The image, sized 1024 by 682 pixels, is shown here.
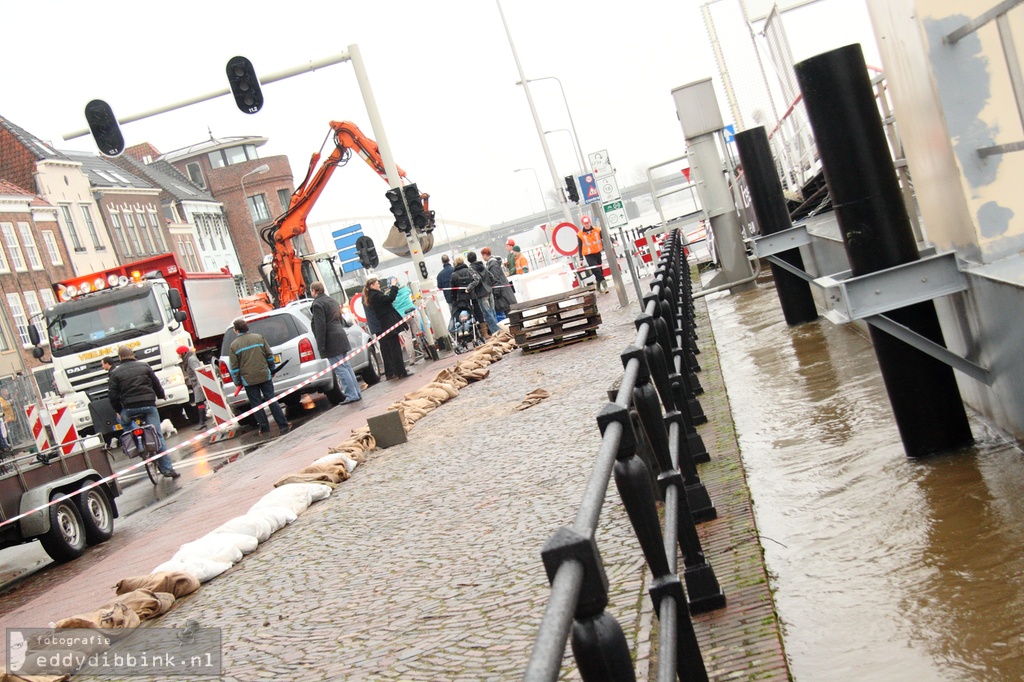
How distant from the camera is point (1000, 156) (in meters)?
5.10

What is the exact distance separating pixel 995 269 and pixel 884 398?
78.3 inches

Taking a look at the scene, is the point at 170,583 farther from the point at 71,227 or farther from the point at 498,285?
the point at 71,227

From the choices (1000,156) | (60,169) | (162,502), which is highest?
(60,169)

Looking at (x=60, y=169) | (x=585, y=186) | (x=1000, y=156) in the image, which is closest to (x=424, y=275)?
(x=585, y=186)

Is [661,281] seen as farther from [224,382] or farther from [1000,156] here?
[224,382]

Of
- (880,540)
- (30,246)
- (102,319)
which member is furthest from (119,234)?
(880,540)

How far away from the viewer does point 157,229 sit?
Result: 220 ft

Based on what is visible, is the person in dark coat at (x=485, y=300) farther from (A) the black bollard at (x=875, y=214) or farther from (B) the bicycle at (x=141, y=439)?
(A) the black bollard at (x=875, y=214)

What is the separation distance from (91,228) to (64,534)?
4976cm

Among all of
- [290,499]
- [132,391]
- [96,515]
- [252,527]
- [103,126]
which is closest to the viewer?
[252,527]

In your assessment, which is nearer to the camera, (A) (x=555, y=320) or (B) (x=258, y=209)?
(A) (x=555, y=320)

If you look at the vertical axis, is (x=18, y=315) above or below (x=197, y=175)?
below

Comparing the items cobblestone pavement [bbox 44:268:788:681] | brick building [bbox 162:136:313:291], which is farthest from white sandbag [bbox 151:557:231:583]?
brick building [bbox 162:136:313:291]

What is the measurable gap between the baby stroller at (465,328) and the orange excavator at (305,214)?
6.46ft
